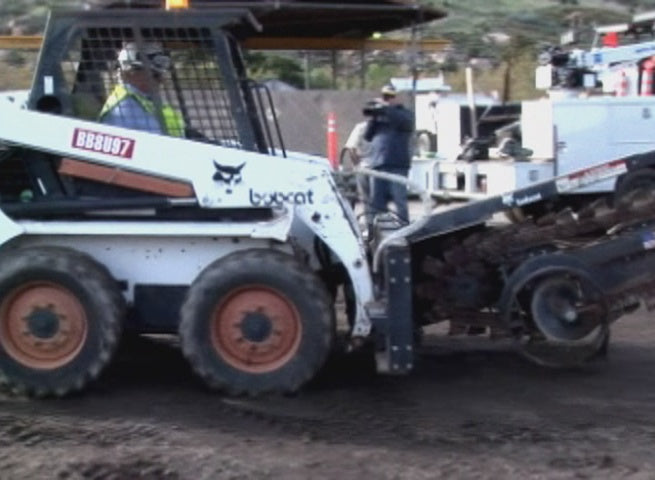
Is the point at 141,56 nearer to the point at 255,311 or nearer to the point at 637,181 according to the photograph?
the point at 255,311

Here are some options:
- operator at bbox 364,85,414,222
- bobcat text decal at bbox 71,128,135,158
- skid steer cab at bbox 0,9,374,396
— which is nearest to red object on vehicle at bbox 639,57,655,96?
operator at bbox 364,85,414,222

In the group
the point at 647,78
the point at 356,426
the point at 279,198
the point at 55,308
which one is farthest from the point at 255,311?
the point at 647,78

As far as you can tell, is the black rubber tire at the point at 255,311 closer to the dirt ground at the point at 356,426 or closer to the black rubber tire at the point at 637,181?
the dirt ground at the point at 356,426

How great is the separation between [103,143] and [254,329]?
4.38 ft

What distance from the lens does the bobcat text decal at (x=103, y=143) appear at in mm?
8023

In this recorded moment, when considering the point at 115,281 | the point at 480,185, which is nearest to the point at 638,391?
the point at 115,281

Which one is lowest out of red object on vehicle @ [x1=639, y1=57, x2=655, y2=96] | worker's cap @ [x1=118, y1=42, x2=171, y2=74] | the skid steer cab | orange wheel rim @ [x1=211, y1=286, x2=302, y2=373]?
orange wheel rim @ [x1=211, y1=286, x2=302, y2=373]

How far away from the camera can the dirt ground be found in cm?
683

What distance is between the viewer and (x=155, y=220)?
814 cm

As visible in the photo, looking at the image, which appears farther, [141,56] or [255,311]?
[141,56]

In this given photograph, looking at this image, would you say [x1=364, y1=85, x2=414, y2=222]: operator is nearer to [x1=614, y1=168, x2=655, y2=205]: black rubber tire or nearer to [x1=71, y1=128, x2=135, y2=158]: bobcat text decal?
[x1=614, y1=168, x2=655, y2=205]: black rubber tire

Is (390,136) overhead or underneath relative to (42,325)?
overhead

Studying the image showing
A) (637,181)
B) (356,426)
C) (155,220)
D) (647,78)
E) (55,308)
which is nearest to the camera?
(356,426)

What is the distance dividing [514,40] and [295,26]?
70.4 feet
